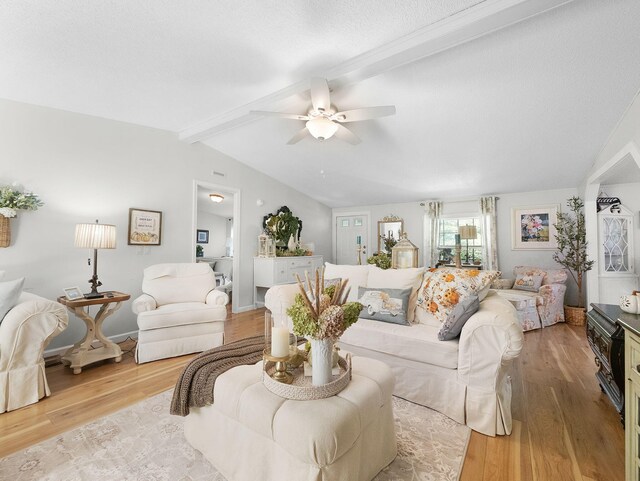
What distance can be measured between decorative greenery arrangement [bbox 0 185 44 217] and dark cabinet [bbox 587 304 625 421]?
494cm

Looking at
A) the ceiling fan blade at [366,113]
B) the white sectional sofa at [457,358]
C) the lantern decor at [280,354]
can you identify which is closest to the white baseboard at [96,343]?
the white sectional sofa at [457,358]

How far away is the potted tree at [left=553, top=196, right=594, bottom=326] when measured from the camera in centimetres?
437

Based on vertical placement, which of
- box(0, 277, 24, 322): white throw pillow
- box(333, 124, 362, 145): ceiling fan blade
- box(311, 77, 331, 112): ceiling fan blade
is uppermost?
box(311, 77, 331, 112): ceiling fan blade

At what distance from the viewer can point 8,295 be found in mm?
2152

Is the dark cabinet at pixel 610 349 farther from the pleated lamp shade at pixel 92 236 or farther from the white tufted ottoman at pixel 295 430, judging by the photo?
the pleated lamp shade at pixel 92 236

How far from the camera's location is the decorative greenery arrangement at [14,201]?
9.02ft

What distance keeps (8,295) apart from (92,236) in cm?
85

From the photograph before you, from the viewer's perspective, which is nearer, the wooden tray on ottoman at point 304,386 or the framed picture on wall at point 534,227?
the wooden tray on ottoman at point 304,386

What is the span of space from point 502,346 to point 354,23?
7.79ft

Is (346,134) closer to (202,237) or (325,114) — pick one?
(325,114)

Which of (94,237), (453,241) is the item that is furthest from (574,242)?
(94,237)

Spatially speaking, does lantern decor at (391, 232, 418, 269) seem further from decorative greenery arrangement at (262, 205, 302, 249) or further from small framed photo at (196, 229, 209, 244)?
small framed photo at (196, 229, 209, 244)

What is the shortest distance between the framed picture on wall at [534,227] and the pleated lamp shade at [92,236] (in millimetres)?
6455

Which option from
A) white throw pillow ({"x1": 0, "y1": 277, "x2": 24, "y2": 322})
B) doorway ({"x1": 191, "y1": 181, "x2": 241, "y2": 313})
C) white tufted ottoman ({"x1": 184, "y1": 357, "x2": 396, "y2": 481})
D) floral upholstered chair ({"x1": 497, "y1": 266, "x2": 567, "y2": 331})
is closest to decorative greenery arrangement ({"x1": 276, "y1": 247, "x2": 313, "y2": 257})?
doorway ({"x1": 191, "y1": 181, "x2": 241, "y2": 313})
